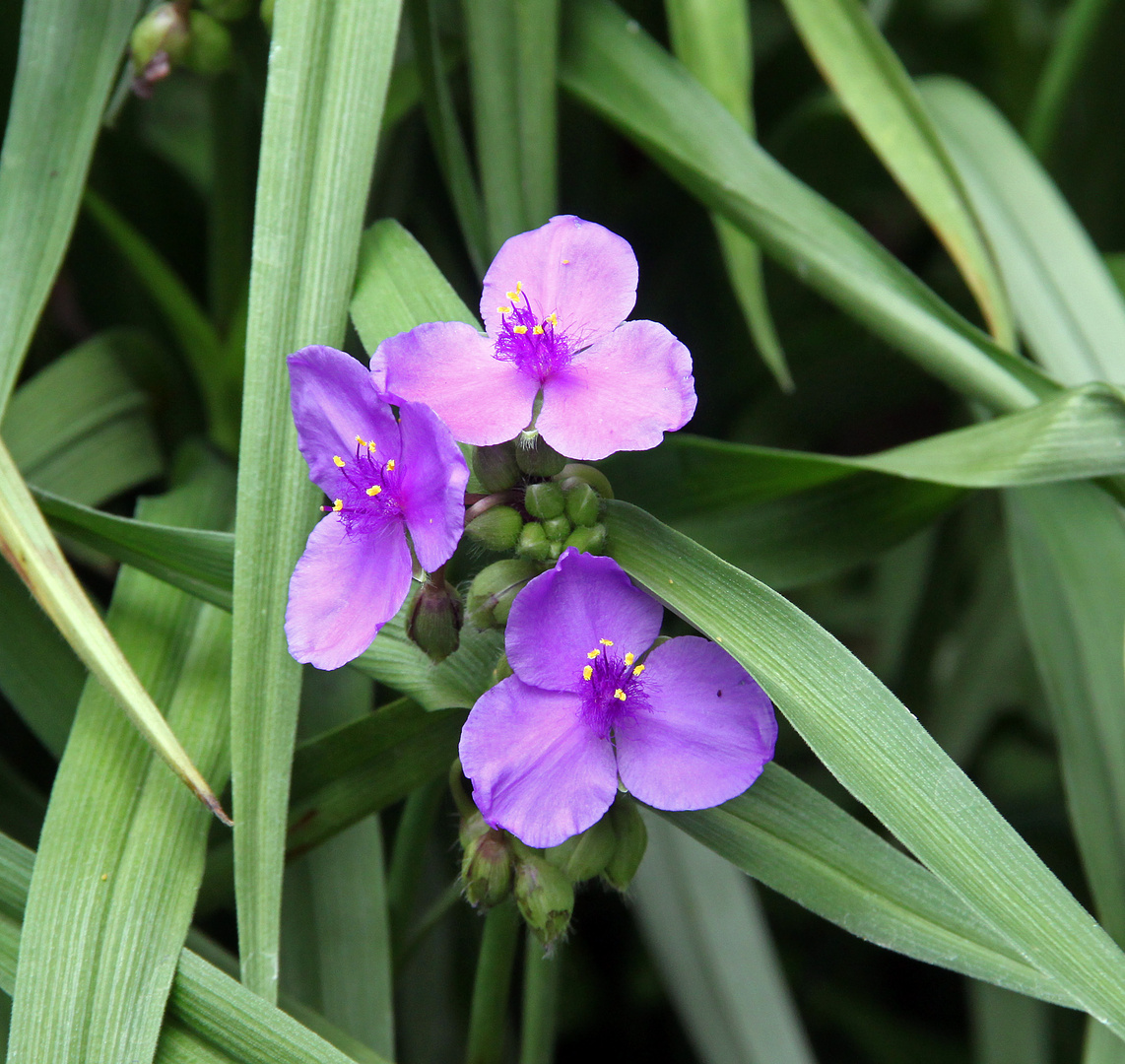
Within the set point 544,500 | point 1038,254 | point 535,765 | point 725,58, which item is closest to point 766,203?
point 725,58

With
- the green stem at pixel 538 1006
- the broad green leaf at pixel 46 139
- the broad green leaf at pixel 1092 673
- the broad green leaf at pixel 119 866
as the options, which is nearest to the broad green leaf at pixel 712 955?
the green stem at pixel 538 1006

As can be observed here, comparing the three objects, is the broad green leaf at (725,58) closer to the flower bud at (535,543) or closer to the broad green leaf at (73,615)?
the flower bud at (535,543)

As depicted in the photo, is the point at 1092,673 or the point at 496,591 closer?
the point at 496,591

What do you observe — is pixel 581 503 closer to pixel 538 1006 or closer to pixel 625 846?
pixel 625 846

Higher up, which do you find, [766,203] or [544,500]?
[766,203]

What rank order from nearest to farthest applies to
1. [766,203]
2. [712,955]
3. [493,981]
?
1. [493,981]
2. [766,203]
3. [712,955]

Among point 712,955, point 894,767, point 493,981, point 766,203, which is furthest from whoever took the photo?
point 712,955
